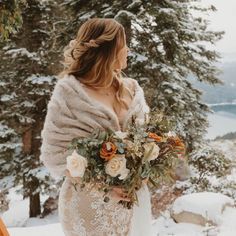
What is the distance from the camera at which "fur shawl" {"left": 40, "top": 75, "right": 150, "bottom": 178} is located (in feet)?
9.57

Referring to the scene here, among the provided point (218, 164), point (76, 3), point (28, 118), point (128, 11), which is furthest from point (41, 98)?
point (218, 164)

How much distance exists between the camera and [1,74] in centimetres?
1198

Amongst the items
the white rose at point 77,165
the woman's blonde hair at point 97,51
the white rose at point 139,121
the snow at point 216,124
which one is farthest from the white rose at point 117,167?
the snow at point 216,124

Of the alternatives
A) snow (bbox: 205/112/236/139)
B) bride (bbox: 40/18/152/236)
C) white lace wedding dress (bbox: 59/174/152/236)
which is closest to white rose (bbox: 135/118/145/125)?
bride (bbox: 40/18/152/236)

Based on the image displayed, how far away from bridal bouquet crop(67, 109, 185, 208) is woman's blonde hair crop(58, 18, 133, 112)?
17.7 inches

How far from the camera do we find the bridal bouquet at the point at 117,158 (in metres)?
2.59

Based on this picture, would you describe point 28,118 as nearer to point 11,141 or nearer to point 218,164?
point 11,141

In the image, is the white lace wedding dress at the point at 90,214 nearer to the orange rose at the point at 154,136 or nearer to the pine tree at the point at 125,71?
the orange rose at the point at 154,136

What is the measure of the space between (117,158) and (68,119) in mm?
510

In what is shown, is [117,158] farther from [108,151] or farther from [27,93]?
[27,93]

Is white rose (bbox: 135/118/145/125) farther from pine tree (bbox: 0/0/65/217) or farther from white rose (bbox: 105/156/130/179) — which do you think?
pine tree (bbox: 0/0/65/217)

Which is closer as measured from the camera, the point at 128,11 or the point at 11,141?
the point at 128,11

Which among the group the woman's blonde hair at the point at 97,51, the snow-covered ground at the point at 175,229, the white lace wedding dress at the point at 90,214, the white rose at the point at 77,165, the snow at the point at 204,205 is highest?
the woman's blonde hair at the point at 97,51

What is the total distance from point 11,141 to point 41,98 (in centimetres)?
141
